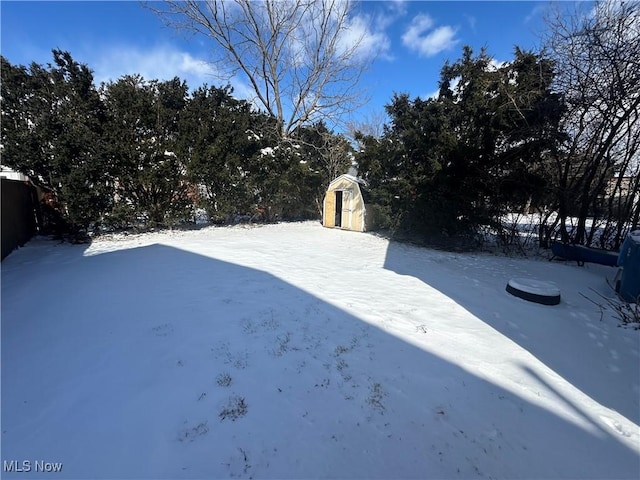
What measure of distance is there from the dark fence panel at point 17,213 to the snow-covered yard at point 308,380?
79.5 inches

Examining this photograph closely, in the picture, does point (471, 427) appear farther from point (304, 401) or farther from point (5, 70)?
point (5, 70)

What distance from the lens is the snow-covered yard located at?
5.66 ft

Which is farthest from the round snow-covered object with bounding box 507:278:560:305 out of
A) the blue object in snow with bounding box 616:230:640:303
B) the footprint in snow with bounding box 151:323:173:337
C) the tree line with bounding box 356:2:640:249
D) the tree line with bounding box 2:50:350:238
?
the tree line with bounding box 2:50:350:238

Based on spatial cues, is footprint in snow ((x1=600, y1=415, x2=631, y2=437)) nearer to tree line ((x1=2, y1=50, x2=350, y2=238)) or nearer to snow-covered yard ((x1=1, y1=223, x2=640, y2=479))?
snow-covered yard ((x1=1, y1=223, x2=640, y2=479))

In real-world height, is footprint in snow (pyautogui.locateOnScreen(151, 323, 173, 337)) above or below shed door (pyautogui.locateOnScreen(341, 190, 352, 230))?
below

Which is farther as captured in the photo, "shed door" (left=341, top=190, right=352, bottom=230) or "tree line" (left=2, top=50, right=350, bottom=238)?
"shed door" (left=341, top=190, right=352, bottom=230)

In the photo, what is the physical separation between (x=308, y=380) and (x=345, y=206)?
375 inches

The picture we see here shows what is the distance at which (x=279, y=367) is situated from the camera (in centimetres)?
253

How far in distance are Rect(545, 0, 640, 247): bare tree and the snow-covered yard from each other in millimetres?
3800

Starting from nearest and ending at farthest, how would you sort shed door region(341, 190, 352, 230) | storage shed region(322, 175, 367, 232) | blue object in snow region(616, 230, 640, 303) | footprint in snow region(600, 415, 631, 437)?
footprint in snow region(600, 415, 631, 437) < blue object in snow region(616, 230, 640, 303) < storage shed region(322, 175, 367, 232) < shed door region(341, 190, 352, 230)

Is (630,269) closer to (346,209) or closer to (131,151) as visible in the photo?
(346,209)

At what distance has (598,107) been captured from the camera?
6.29 meters

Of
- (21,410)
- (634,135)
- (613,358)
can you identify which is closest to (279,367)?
(21,410)

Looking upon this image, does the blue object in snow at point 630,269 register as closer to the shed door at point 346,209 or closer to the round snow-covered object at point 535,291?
the round snow-covered object at point 535,291
